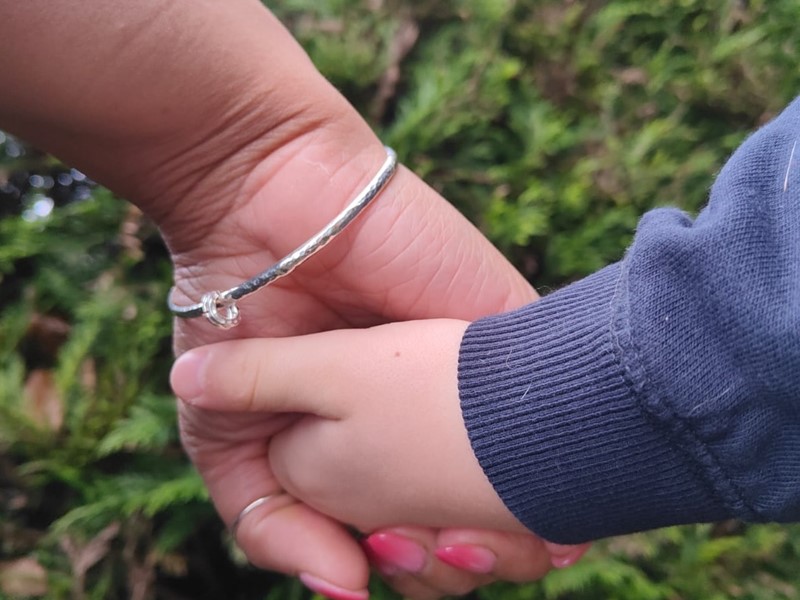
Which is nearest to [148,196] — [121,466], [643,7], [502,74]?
[121,466]

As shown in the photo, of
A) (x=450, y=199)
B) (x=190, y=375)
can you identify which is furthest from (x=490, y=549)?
(x=450, y=199)

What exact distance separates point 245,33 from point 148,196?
0.31 meters

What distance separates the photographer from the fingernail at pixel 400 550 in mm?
1223

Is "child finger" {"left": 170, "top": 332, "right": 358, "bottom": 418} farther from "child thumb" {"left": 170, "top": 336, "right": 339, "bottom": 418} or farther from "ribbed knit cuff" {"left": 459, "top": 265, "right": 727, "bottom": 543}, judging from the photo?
"ribbed knit cuff" {"left": 459, "top": 265, "right": 727, "bottom": 543}

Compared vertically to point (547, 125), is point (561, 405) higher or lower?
lower

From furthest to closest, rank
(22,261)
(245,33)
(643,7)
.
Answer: (643,7), (22,261), (245,33)

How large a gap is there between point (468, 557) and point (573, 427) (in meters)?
0.38

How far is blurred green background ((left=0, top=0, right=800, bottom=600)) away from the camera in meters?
1.41

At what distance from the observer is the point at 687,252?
0.87 meters

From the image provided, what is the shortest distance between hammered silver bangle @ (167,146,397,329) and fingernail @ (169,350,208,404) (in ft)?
0.22

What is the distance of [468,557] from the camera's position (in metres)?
1.19

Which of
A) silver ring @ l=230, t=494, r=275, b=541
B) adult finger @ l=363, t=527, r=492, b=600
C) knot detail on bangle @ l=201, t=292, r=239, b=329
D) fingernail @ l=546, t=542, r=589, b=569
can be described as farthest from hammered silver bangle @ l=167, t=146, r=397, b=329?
fingernail @ l=546, t=542, r=589, b=569

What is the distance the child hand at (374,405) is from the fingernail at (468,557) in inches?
2.2

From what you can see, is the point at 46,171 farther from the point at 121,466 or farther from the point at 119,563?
the point at 119,563
